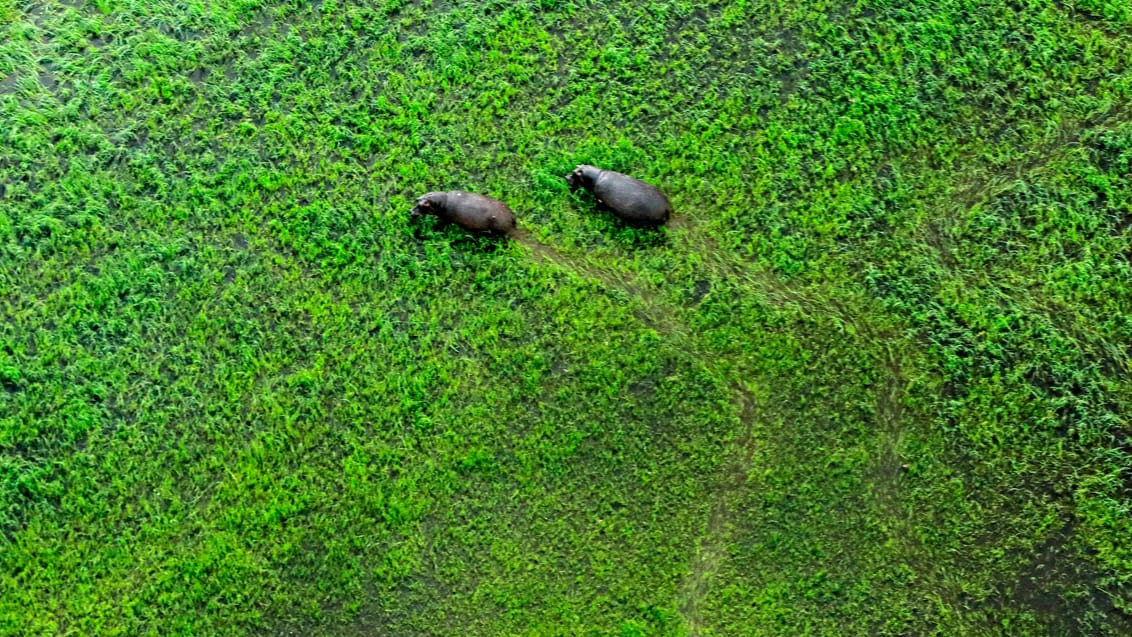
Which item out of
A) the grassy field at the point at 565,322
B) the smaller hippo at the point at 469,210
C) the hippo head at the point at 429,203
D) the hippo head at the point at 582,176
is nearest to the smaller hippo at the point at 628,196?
the hippo head at the point at 582,176

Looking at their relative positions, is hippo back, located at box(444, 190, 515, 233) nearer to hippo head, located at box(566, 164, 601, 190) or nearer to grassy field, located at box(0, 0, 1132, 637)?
grassy field, located at box(0, 0, 1132, 637)

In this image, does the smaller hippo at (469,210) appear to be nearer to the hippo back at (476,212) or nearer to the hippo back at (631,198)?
the hippo back at (476,212)

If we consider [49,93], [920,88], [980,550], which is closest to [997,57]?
[920,88]

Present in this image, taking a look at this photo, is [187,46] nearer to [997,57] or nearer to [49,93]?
[49,93]

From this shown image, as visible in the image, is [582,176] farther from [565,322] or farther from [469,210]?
[565,322]

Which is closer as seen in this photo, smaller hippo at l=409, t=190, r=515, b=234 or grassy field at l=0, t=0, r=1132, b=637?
grassy field at l=0, t=0, r=1132, b=637

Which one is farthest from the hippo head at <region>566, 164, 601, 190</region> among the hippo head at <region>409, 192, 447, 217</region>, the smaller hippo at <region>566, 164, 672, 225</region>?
the hippo head at <region>409, 192, 447, 217</region>
